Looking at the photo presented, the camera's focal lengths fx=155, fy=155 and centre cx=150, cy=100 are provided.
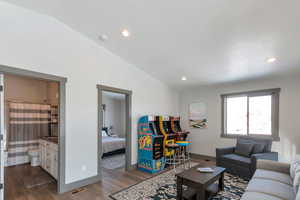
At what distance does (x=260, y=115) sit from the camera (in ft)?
14.5

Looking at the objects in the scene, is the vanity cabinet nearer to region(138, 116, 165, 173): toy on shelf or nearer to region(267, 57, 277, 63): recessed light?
region(138, 116, 165, 173): toy on shelf

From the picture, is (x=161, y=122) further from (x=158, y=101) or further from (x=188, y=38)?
(x=188, y=38)

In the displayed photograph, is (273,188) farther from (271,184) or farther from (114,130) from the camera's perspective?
(114,130)

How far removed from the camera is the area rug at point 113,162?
454 centimetres

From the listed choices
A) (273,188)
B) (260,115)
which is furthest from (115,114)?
(273,188)

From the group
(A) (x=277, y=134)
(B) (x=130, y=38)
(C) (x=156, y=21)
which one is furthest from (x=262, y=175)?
(B) (x=130, y=38)

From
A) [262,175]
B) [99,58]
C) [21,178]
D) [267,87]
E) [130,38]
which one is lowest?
[21,178]

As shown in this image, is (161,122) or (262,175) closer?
(262,175)

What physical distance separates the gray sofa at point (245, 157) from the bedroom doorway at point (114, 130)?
2510 mm

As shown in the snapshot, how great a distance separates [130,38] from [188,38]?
3.83 ft

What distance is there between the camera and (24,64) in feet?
8.70

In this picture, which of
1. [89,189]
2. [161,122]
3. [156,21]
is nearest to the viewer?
[156,21]

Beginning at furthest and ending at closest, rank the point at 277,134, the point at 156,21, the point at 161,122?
the point at 161,122 → the point at 277,134 → the point at 156,21

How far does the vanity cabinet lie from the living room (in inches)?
12.1
